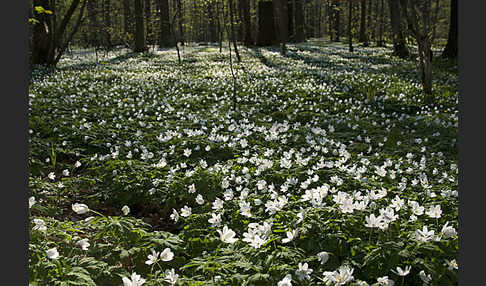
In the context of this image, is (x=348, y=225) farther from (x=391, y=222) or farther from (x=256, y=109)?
(x=256, y=109)

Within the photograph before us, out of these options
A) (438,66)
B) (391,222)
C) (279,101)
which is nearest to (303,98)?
(279,101)

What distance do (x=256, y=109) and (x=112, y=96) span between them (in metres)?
4.34

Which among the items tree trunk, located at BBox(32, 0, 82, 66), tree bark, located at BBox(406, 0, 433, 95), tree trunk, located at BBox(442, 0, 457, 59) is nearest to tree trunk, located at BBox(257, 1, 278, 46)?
tree trunk, located at BBox(442, 0, 457, 59)

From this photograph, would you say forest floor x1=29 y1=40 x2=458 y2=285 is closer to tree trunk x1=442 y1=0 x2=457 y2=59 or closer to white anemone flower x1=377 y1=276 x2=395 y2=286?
white anemone flower x1=377 y1=276 x2=395 y2=286

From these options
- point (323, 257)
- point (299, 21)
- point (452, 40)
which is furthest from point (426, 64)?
point (299, 21)

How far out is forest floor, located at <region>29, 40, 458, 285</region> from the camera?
8.38ft

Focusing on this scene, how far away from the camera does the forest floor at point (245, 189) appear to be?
255 cm

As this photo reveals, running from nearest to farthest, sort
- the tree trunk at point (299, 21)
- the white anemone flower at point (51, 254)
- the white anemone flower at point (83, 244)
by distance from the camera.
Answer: the white anemone flower at point (51, 254) → the white anemone flower at point (83, 244) → the tree trunk at point (299, 21)

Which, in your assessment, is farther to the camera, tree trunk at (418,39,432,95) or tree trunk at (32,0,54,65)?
tree trunk at (32,0,54,65)

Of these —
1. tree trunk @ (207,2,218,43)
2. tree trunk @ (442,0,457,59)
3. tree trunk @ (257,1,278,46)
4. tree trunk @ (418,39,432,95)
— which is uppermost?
tree trunk @ (207,2,218,43)

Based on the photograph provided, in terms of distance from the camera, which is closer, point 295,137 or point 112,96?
point 295,137

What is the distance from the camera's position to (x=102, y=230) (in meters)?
3.11

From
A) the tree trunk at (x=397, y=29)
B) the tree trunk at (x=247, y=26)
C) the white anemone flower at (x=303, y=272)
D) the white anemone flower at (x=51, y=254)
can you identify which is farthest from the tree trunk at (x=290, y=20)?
the white anemone flower at (x=51, y=254)

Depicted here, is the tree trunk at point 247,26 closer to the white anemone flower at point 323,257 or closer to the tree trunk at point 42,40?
the tree trunk at point 42,40
